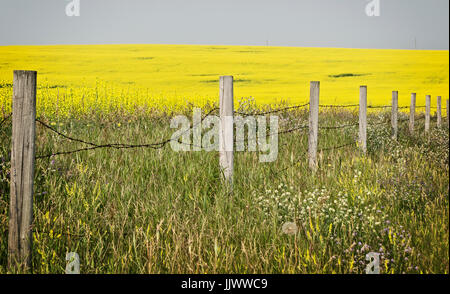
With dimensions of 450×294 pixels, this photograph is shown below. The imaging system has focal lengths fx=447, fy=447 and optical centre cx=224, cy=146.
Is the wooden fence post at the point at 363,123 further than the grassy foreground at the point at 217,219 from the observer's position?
Yes

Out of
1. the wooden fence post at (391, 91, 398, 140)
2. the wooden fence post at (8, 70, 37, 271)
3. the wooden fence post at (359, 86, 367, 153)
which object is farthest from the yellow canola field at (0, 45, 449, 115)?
the wooden fence post at (8, 70, 37, 271)

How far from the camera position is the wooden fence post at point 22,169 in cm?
314

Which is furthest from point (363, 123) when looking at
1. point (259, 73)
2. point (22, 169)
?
point (259, 73)

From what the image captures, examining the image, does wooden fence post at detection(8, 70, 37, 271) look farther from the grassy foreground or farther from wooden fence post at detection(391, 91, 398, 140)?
wooden fence post at detection(391, 91, 398, 140)

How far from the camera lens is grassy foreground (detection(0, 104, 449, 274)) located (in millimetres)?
3137

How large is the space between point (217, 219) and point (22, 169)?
152 cm

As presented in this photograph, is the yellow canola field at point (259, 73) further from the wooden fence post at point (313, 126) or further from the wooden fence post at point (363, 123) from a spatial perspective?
the wooden fence post at point (313, 126)

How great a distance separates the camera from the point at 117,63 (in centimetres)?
2609

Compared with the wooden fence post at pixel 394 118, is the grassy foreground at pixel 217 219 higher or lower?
lower

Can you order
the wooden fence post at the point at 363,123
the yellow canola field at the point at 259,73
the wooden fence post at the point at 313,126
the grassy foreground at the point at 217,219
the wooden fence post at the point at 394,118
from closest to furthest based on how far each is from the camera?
the grassy foreground at the point at 217,219
the wooden fence post at the point at 313,126
the wooden fence post at the point at 363,123
the wooden fence post at the point at 394,118
the yellow canola field at the point at 259,73

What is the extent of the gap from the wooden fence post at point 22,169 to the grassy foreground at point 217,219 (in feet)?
0.44

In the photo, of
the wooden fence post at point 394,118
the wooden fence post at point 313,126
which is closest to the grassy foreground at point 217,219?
the wooden fence post at point 313,126

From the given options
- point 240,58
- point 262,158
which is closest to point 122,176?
point 262,158

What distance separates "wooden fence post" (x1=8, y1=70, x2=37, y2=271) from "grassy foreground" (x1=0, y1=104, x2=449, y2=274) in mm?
133
